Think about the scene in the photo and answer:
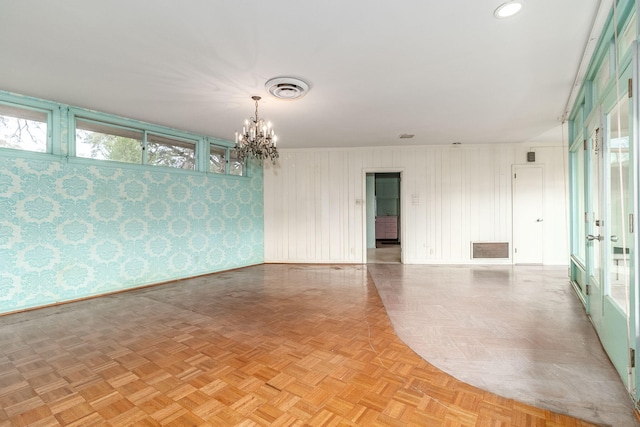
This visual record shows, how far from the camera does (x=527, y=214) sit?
5.98 meters

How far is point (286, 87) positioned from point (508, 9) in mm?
2027

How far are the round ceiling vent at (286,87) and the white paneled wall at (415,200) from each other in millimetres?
3142

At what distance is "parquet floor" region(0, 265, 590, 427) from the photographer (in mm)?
1602

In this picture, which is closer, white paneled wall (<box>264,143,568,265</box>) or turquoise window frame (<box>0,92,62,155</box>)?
turquoise window frame (<box>0,92,62,155</box>)

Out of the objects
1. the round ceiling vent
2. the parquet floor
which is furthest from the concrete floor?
the round ceiling vent

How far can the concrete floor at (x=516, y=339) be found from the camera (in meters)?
1.75

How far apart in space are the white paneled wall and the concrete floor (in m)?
1.60

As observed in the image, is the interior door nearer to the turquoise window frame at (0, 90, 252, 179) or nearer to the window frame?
the turquoise window frame at (0, 90, 252, 179)

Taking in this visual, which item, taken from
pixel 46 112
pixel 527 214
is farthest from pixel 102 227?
pixel 527 214

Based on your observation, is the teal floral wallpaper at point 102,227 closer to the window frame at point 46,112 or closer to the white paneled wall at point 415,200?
the window frame at point 46,112

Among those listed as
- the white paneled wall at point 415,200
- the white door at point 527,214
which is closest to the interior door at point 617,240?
the white paneled wall at point 415,200

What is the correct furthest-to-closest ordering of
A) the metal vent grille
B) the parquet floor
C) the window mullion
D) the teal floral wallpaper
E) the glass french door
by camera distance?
the metal vent grille, the window mullion, the teal floral wallpaper, the glass french door, the parquet floor

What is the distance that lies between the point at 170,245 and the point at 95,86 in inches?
99.4

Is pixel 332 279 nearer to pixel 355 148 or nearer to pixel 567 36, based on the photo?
pixel 355 148
